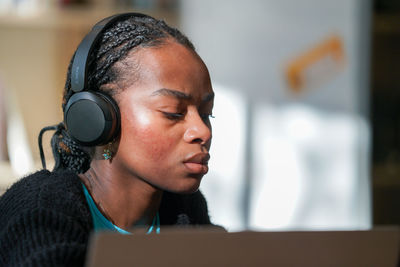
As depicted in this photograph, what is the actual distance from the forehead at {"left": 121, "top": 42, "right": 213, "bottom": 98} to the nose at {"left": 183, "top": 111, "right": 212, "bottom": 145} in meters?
0.03

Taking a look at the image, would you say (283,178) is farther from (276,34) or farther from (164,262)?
(164,262)

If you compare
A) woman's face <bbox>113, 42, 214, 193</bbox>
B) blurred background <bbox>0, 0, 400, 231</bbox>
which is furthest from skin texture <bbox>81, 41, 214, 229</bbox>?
blurred background <bbox>0, 0, 400, 231</bbox>

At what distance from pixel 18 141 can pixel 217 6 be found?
41.4 inches

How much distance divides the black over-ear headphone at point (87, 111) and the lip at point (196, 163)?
3.9 inches

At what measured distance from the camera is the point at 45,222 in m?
0.64

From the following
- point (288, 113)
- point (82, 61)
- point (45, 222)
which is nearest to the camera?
point (45, 222)

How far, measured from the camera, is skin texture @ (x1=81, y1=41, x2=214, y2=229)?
719 mm

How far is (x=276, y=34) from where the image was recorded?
250 cm

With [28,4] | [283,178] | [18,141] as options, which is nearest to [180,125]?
[283,178]

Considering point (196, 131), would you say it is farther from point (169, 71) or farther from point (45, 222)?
point (45, 222)

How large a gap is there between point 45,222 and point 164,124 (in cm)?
19

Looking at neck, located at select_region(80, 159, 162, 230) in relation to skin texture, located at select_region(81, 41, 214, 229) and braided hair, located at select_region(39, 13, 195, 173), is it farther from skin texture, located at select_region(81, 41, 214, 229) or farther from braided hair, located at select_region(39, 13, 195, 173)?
braided hair, located at select_region(39, 13, 195, 173)

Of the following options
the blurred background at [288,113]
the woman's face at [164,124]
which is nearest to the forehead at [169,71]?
the woman's face at [164,124]

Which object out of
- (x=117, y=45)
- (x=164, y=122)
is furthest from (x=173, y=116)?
(x=117, y=45)
